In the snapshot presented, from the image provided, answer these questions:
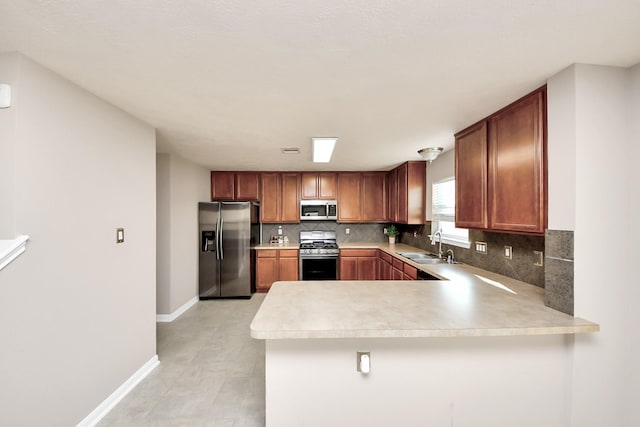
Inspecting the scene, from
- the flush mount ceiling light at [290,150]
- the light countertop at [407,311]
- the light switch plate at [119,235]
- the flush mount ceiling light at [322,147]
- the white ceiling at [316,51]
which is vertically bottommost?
the light countertop at [407,311]

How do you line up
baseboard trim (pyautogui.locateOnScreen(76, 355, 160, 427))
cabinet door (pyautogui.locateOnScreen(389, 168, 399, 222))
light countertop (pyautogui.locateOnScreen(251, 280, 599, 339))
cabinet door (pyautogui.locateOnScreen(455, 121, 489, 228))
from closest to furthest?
light countertop (pyautogui.locateOnScreen(251, 280, 599, 339)) < baseboard trim (pyautogui.locateOnScreen(76, 355, 160, 427)) < cabinet door (pyautogui.locateOnScreen(455, 121, 489, 228)) < cabinet door (pyautogui.locateOnScreen(389, 168, 399, 222))

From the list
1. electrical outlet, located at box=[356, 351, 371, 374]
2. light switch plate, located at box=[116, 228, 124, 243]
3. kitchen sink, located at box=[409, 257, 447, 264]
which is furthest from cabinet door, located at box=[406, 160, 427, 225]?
light switch plate, located at box=[116, 228, 124, 243]

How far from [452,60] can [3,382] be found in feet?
9.14

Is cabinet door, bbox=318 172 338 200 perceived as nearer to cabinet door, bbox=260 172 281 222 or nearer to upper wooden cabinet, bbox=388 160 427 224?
cabinet door, bbox=260 172 281 222

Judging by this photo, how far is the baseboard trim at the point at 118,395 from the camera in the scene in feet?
5.96

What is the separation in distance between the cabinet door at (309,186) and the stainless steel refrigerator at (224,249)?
3.50 feet

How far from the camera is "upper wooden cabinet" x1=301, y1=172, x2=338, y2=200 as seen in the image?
5027 millimetres

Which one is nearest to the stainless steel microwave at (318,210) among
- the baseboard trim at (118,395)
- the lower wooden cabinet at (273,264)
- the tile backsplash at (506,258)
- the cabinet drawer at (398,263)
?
the lower wooden cabinet at (273,264)

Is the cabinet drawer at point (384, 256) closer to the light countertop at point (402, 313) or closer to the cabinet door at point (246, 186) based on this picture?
the light countertop at point (402, 313)

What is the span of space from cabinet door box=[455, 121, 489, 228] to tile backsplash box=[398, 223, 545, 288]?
414 mm

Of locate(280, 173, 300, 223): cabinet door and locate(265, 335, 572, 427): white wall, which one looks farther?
locate(280, 173, 300, 223): cabinet door

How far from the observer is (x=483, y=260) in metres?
2.79

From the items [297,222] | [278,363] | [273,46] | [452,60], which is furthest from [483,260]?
[297,222]

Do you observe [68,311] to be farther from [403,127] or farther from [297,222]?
[297,222]
